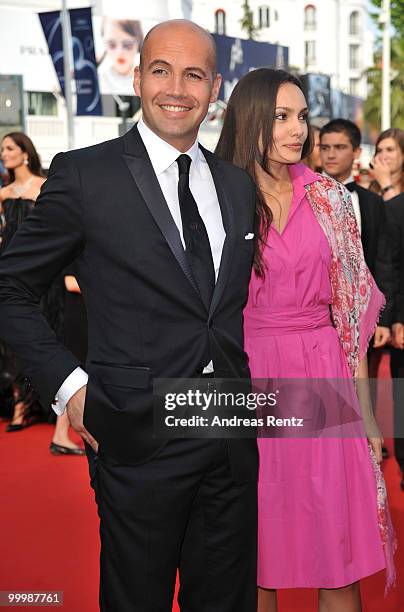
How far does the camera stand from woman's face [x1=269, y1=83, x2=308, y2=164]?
3.38m

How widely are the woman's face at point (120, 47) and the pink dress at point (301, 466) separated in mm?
20740

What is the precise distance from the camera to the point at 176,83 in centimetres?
254

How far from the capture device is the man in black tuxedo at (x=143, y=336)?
2449mm

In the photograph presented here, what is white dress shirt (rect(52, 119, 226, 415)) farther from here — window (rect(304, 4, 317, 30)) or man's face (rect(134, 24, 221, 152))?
window (rect(304, 4, 317, 30))

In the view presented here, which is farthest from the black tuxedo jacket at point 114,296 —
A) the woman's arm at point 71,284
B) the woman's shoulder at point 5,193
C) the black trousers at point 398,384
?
the woman's shoulder at point 5,193

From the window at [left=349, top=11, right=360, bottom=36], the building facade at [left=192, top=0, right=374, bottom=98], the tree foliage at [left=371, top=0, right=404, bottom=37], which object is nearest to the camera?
the tree foliage at [left=371, top=0, right=404, bottom=37]

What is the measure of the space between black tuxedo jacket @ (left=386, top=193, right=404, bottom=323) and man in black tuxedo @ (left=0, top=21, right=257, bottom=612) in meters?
3.54

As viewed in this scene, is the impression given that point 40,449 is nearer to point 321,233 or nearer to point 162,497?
point 321,233

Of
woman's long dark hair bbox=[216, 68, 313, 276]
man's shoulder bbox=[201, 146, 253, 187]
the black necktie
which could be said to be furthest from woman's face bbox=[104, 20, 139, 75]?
the black necktie

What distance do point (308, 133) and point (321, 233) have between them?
0.41 metres

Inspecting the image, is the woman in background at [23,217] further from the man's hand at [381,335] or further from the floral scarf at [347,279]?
the floral scarf at [347,279]

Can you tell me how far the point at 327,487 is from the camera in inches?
132

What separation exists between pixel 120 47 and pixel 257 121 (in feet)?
78.5

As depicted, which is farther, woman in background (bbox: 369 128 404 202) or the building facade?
the building facade
